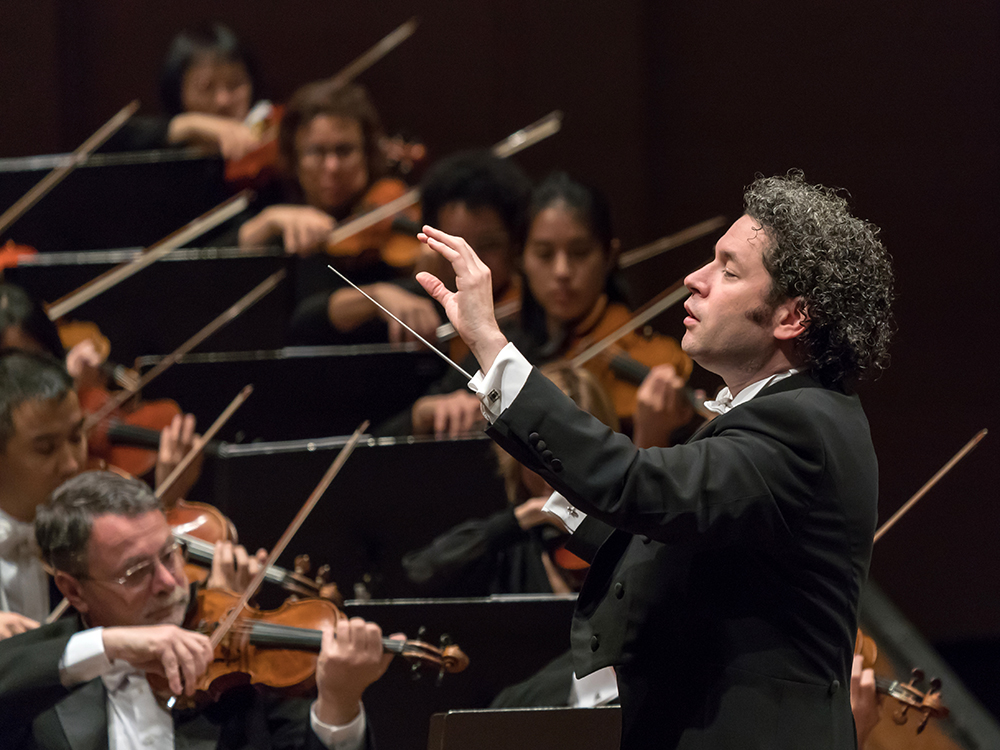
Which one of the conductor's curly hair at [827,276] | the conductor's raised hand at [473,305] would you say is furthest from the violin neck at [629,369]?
the conductor's raised hand at [473,305]

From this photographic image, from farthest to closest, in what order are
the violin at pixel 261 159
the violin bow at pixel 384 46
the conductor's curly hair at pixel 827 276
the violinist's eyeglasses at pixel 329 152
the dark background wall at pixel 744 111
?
the violin bow at pixel 384 46
the dark background wall at pixel 744 111
the violin at pixel 261 159
the violinist's eyeglasses at pixel 329 152
the conductor's curly hair at pixel 827 276

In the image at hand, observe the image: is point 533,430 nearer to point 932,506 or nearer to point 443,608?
point 443,608

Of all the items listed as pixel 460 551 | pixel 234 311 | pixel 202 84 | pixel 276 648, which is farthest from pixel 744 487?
pixel 202 84

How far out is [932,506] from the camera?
10.6 feet

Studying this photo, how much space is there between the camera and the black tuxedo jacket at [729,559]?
1.00m

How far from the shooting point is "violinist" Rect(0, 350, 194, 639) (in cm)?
205

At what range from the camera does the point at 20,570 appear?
6.75 ft

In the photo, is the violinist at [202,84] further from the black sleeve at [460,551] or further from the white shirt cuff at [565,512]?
the white shirt cuff at [565,512]

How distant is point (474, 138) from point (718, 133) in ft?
2.36

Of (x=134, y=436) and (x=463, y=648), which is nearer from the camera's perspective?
(x=463, y=648)

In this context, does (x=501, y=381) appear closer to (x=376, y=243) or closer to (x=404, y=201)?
(x=376, y=243)

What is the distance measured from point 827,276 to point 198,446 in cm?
134

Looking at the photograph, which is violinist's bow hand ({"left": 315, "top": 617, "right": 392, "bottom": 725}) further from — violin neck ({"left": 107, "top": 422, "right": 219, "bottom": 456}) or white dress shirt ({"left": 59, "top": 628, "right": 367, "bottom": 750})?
violin neck ({"left": 107, "top": 422, "right": 219, "bottom": 456})

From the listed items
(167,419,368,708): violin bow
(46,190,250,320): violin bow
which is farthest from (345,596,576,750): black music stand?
(46,190,250,320): violin bow
